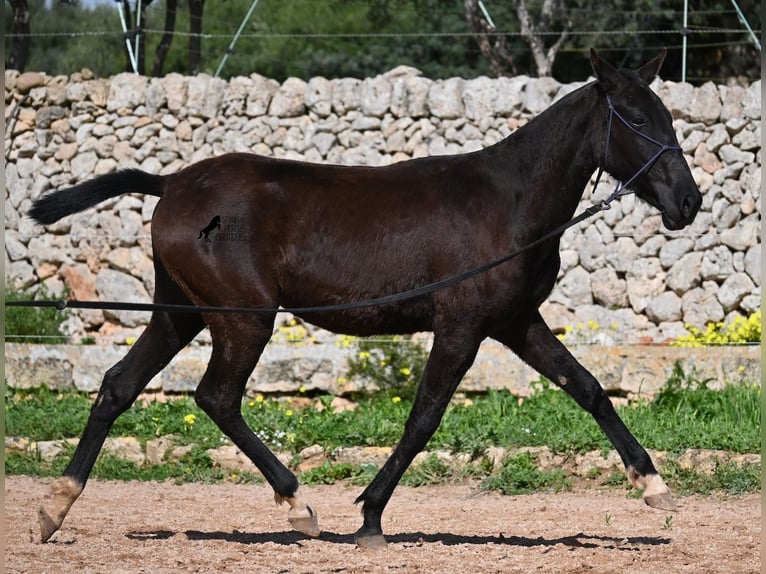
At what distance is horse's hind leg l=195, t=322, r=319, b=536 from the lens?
5.88 m

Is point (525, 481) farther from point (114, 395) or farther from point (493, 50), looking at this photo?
point (493, 50)

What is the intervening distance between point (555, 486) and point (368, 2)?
14.9 m

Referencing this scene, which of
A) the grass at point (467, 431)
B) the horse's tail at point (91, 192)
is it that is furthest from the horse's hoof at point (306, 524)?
the grass at point (467, 431)

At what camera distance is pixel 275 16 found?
2716cm

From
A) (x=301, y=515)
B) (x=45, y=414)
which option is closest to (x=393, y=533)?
(x=301, y=515)

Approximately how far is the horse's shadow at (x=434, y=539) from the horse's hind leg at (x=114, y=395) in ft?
1.48

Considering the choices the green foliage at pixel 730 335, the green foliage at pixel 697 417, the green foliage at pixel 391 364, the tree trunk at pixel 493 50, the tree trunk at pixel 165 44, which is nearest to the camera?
the green foliage at pixel 697 417

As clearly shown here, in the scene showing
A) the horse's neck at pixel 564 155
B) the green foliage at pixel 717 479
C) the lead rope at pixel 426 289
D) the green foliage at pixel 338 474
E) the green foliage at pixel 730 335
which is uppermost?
the horse's neck at pixel 564 155

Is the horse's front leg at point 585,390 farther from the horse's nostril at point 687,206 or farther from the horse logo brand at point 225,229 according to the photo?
the horse logo brand at point 225,229

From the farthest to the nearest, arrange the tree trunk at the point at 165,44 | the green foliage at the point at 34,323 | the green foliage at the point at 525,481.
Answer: the tree trunk at the point at 165,44
the green foliage at the point at 34,323
the green foliage at the point at 525,481

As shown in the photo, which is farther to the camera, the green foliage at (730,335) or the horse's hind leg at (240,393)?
the green foliage at (730,335)

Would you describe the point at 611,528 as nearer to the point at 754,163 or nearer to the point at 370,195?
the point at 370,195

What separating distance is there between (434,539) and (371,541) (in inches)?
20.9

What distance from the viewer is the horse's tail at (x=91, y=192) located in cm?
613
